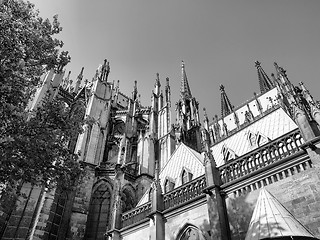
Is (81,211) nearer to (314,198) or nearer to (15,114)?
(15,114)

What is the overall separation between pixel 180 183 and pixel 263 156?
23.3ft

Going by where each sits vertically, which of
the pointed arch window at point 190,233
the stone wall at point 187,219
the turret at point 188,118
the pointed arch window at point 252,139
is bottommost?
the pointed arch window at point 190,233

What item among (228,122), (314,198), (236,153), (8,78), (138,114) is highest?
(228,122)

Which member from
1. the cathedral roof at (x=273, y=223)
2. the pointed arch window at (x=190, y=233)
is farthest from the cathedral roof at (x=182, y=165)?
the cathedral roof at (x=273, y=223)

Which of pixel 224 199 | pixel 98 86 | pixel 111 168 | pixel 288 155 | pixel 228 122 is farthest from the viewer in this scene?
pixel 228 122

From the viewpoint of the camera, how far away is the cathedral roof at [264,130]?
14.6 metres

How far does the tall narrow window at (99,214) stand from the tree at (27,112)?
9.27m

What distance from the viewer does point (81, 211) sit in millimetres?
16812

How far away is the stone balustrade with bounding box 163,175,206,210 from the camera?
11703 mm

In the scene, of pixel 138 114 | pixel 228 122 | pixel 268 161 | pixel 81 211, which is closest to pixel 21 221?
pixel 81 211

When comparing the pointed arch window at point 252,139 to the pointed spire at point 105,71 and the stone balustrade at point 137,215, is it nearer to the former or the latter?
the stone balustrade at point 137,215

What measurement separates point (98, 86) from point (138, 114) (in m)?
5.78

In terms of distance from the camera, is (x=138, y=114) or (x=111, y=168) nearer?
(x=111, y=168)

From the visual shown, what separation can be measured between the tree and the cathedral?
1.59 meters
